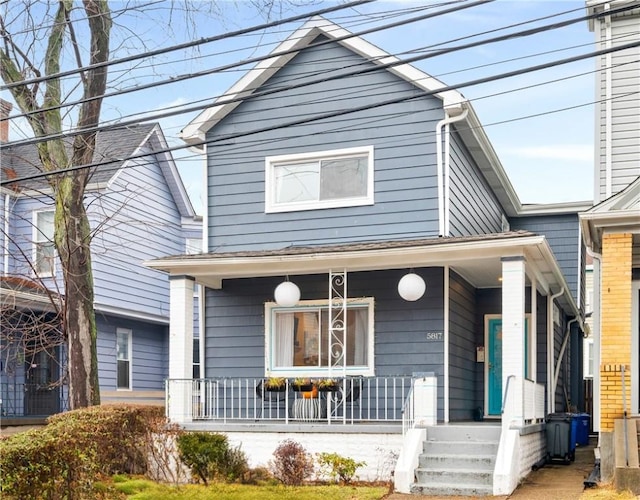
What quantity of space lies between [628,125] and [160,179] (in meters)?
12.4

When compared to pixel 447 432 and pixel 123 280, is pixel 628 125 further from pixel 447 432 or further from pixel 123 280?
pixel 123 280

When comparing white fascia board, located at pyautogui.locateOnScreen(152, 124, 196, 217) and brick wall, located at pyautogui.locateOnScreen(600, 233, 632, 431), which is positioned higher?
white fascia board, located at pyautogui.locateOnScreen(152, 124, 196, 217)

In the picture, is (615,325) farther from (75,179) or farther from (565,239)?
(565,239)

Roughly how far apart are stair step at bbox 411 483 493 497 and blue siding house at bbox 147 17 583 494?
108cm

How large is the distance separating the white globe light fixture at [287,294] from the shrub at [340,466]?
118 inches

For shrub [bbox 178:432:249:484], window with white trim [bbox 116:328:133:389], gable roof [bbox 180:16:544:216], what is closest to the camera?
shrub [bbox 178:432:249:484]

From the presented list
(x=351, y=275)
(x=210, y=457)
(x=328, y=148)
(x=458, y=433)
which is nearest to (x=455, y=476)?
(x=458, y=433)

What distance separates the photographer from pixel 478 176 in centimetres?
1811

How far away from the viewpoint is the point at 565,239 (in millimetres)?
22000

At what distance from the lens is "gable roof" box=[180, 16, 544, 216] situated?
598 inches

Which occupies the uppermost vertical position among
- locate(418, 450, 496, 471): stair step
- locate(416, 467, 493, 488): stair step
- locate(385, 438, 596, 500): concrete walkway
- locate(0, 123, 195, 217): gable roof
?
locate(0, 123, 195, 217): gable roof

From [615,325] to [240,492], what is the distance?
562 centimetres

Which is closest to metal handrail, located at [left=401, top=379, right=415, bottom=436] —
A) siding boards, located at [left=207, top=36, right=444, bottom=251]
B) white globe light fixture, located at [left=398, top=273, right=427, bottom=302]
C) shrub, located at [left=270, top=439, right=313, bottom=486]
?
shrub, located at [left=270, top=439, right=313, bottom=486]

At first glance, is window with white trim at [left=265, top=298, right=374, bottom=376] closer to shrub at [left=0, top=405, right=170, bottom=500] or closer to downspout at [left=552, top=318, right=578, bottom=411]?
shrub at [left=0, top=405, right=170, bottom=500]
